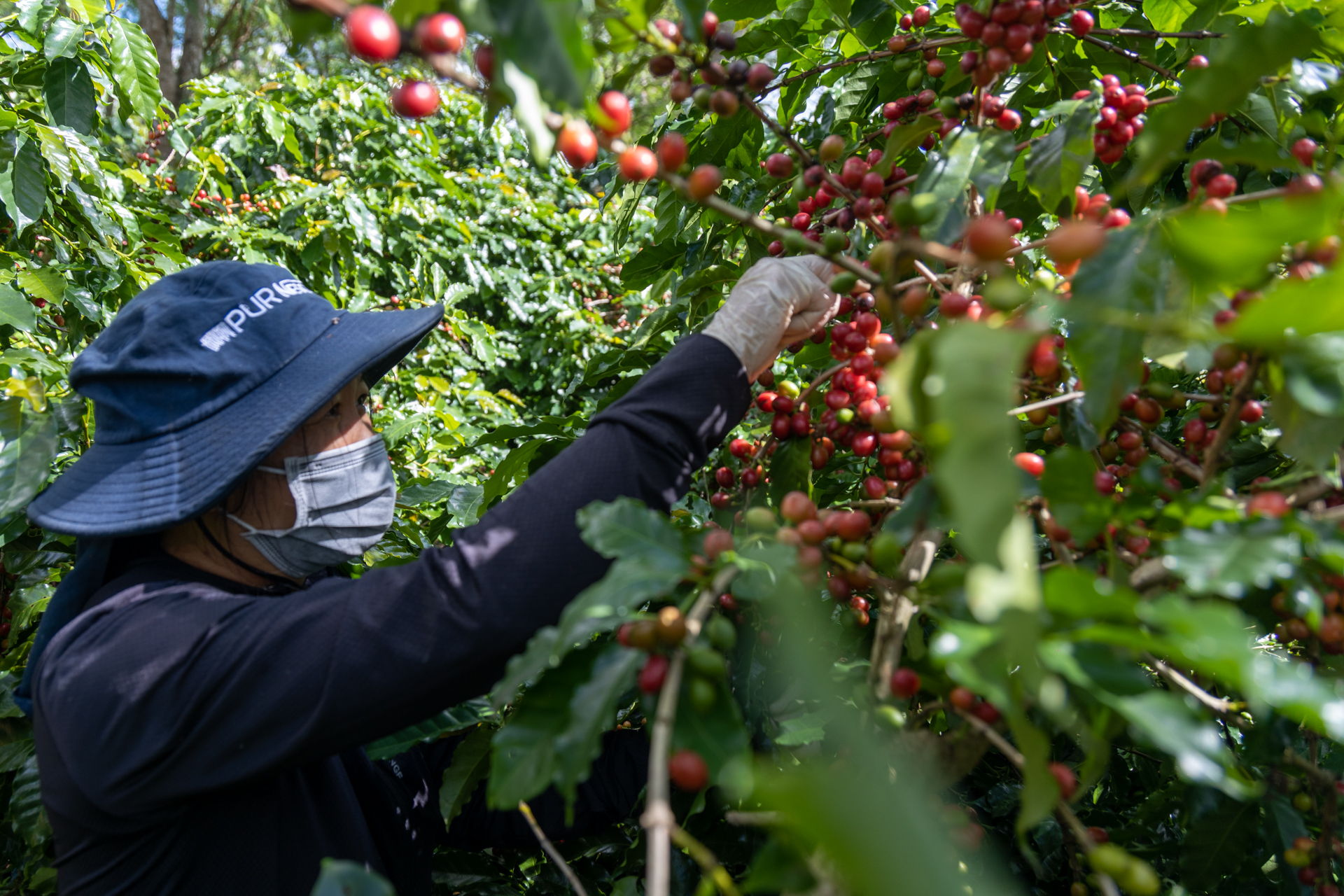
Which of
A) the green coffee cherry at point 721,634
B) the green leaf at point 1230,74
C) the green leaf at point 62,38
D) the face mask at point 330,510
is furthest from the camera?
the green leaf at point 62,38

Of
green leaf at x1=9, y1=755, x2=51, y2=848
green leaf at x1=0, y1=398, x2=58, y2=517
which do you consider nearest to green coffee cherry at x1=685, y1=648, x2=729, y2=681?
green leaf at x1=0, y1=398, x2=58, y2=517

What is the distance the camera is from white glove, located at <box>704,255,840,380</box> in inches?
52.7

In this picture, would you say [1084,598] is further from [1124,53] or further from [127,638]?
[127,638]

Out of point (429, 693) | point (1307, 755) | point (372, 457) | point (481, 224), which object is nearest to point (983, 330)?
point (429, 693)

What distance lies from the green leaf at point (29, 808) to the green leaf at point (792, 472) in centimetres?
179

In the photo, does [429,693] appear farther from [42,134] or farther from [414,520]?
[42,134]

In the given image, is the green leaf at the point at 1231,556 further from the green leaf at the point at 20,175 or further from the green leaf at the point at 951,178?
the green leaf at the point at 20,175

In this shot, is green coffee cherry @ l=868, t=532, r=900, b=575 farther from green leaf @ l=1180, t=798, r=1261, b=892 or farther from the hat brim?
the hat brim

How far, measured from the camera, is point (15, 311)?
→ 194 cm

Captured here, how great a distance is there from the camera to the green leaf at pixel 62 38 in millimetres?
2436

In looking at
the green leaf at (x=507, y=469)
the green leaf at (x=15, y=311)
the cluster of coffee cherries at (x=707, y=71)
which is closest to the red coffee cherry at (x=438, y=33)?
the cluster of coffee cherries at (x=707, y=71)

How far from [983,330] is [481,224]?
6.77m

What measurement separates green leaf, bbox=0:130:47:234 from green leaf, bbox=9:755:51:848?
1.42 meters

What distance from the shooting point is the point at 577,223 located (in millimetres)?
7203
